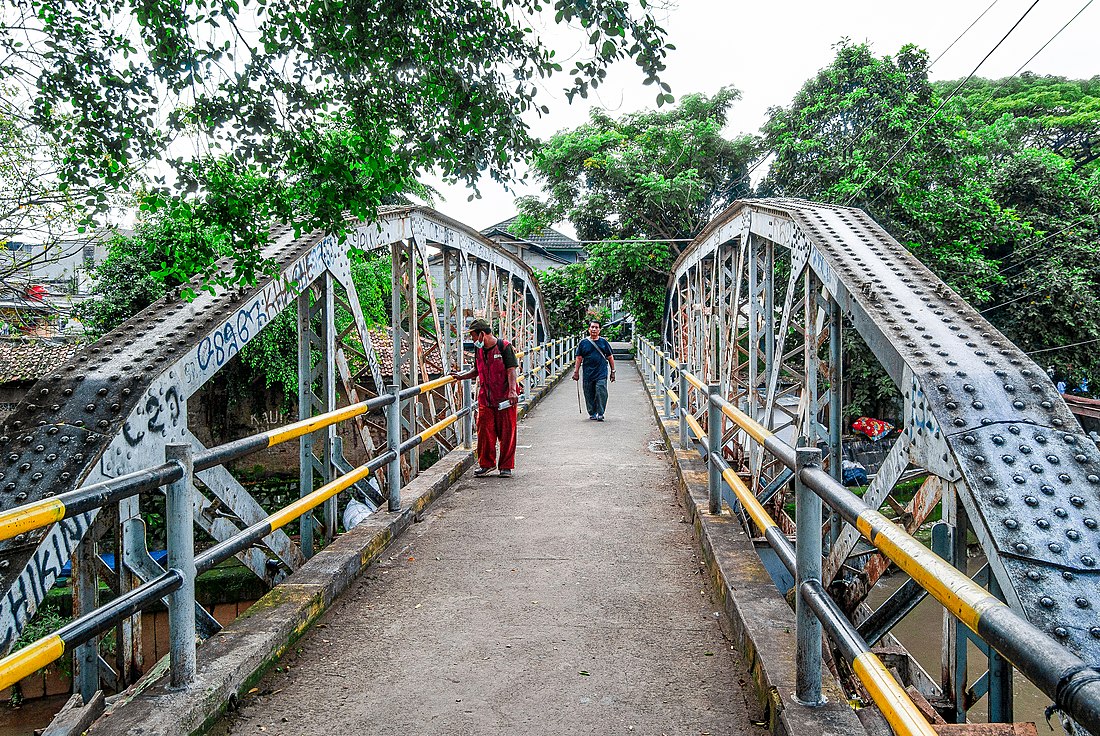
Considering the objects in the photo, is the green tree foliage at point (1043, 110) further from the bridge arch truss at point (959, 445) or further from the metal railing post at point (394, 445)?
the metal railing post at point (394, 445)

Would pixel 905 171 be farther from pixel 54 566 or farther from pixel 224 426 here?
pixel 54 566

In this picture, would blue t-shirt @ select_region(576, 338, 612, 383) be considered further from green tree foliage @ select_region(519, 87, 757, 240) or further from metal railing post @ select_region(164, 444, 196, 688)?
green tree foliage @ select_region(519, 87, 757, 240)

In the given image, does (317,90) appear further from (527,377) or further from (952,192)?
(952,192)

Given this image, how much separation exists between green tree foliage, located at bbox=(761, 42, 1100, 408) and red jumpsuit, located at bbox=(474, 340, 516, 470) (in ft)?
34.2

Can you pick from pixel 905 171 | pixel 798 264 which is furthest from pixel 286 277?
pixel 905 171

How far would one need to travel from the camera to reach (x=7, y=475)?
10.3ft

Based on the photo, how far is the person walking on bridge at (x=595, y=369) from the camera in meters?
13.0

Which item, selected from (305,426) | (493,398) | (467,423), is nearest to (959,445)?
→ (305,426)

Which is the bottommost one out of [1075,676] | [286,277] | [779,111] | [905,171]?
[1075,676]

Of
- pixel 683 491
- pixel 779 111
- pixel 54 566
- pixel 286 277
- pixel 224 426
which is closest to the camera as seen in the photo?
pixel 54 566

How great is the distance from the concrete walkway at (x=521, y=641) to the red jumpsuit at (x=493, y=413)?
1.42 metres

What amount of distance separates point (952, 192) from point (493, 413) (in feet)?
44.6

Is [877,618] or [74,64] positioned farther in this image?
[74,64]

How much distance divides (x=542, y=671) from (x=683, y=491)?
3.54 m
